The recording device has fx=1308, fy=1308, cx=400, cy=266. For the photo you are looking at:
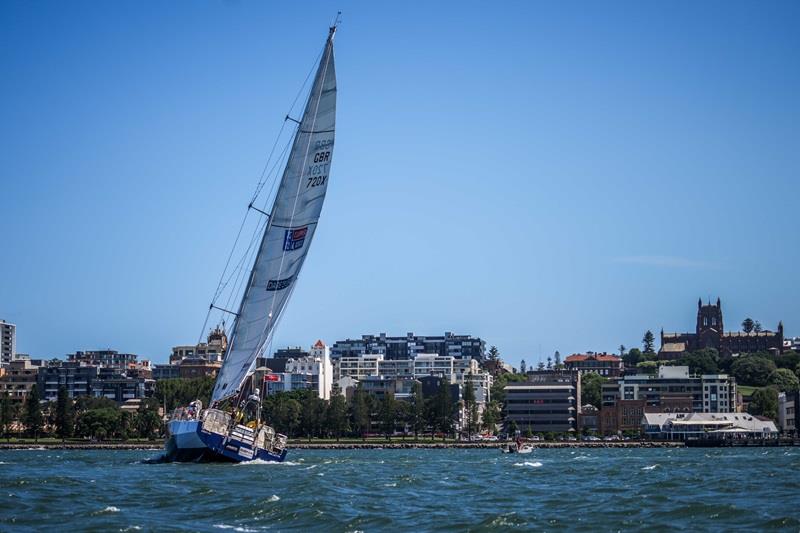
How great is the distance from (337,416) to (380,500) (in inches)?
5015

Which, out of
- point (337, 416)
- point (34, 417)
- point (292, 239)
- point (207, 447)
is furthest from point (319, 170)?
point (337, 416)

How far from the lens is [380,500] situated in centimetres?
5534

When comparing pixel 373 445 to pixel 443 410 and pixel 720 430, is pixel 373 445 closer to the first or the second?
pixel 443 410

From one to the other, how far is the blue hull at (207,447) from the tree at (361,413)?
108 m

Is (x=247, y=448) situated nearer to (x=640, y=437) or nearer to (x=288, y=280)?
(x=288, y=280)

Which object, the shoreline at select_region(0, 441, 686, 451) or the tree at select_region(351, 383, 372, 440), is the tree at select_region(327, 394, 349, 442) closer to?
the tree at select_region(351, 383, 372, 440)

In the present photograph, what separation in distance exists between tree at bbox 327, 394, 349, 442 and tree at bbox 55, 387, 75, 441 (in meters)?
34.9

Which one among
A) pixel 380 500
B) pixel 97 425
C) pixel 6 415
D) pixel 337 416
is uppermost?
pixel 337 416

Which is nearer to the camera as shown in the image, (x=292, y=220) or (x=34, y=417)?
(x=292, y=220)

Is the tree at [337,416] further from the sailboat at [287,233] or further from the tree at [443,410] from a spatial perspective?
the sailboat at [287,233]

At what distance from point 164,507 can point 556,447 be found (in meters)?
126

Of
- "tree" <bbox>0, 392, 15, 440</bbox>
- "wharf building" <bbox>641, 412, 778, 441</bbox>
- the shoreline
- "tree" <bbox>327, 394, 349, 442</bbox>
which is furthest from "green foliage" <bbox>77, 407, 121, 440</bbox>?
"wharf building" <bbox>641, 412, 778, 441</bbox>

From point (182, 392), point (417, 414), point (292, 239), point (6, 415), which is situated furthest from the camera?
point (417, 414)

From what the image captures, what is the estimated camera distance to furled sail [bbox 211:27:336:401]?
76.9 m
